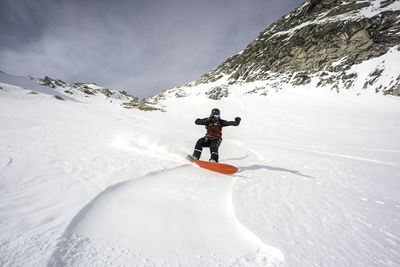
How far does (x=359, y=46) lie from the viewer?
33094 mm

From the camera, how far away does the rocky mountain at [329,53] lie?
87.8 ft

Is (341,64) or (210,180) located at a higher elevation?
(341,64)

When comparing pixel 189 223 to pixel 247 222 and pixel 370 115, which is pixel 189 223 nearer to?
pixel 247 222

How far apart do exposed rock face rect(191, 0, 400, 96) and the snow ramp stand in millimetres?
25035

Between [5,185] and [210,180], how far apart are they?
139 inches

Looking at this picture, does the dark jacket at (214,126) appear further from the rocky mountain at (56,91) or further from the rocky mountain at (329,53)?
the rocky mountain at (329,53)

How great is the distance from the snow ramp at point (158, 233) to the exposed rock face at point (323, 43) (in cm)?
2503

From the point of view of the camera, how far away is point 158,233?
9.52 ft

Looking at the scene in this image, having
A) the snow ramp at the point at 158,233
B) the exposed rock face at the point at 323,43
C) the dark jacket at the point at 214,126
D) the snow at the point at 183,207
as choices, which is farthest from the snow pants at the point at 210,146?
the exposed rock face at the point at 323,43

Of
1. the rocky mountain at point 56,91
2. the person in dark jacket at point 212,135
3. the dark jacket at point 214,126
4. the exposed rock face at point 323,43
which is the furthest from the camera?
the exposed rock face at point 323,43

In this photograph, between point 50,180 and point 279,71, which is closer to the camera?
point 50,180

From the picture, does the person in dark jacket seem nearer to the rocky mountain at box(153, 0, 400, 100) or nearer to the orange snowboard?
the orange snowboard

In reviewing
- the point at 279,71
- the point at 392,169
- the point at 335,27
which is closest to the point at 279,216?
the point at 392,169

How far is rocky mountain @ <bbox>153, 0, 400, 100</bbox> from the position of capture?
26750 millimetres
